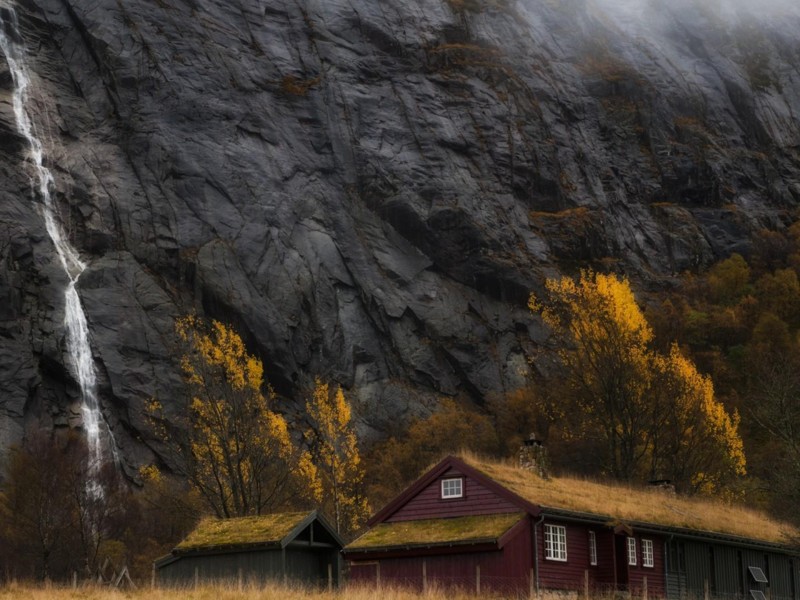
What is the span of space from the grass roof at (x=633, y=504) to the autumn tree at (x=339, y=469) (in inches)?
628

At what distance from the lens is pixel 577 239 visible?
9038 cm

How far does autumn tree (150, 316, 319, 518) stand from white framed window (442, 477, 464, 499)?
490 inches

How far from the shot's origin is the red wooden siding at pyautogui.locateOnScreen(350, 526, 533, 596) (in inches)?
1368

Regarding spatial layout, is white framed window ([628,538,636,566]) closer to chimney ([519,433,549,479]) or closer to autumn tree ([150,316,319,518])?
chimney ([519,433,549,479])

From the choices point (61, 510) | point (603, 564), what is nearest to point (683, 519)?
point (603, 564)

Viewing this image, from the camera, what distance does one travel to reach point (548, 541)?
3628 cm

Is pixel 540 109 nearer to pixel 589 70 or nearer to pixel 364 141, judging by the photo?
pixel 589 70

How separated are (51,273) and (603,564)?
4418 centimetres

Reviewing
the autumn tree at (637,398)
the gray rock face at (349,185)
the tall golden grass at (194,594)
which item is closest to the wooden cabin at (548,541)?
the tall golden grass at (194,594)

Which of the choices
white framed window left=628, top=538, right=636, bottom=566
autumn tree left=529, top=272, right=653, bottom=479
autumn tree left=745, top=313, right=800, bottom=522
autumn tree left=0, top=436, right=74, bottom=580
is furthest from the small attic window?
autumn tree left=0, top=436, right=74, bottom=580

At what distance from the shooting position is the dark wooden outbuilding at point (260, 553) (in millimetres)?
35500

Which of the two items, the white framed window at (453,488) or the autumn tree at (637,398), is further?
the autumn tree at (637,398)

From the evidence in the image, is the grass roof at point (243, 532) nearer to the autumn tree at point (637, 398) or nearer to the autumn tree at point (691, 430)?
the autumn tree at point (637, 398)

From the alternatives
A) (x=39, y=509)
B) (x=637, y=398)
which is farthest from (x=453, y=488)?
(x=637, y=398)
